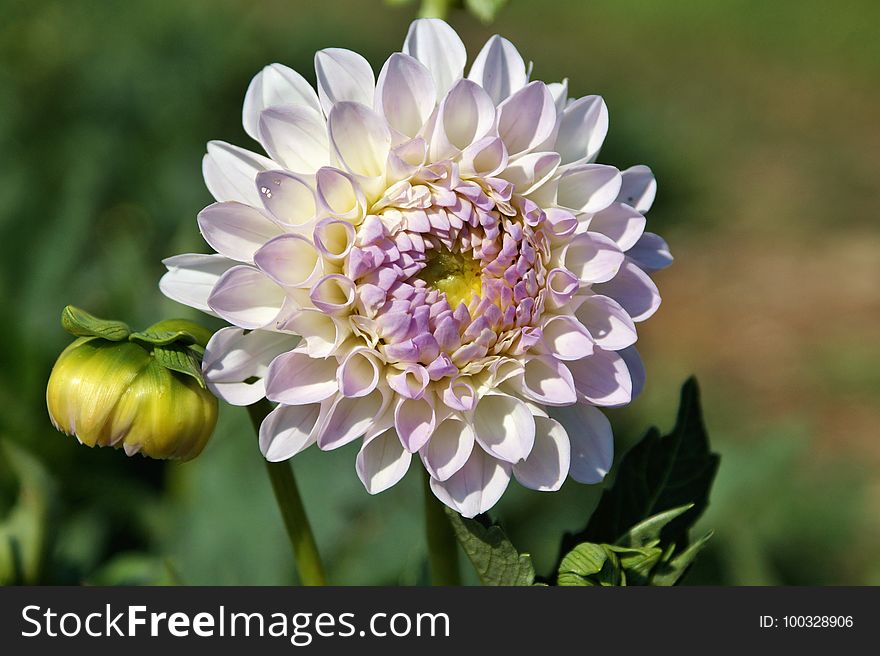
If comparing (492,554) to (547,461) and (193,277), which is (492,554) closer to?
(547,461)

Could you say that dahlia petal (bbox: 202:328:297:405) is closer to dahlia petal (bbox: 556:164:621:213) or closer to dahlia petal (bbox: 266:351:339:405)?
dahlia petal (bbox: 266:351:339:405)

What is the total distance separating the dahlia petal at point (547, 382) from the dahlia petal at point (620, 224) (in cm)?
17

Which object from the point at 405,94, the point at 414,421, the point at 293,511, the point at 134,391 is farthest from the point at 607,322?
the point at 134,391

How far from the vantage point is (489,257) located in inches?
50.7

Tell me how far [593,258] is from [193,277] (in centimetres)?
51

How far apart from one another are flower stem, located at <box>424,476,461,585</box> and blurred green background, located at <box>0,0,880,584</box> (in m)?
0.24

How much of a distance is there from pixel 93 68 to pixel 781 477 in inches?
116

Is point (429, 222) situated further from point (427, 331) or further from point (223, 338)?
point (223, 338)

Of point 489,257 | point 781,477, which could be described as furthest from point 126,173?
point 489,257

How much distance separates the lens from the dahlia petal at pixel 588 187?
128cm

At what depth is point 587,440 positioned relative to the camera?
1323 mm

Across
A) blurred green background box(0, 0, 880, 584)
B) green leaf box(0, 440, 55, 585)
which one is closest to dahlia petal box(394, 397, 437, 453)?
blurred green background box(0, 0, 880, 584)

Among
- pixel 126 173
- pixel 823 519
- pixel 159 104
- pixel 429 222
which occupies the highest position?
pixel 159 104

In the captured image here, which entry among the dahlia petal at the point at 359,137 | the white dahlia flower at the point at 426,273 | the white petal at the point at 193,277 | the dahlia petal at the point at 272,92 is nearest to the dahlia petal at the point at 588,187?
the white dahlia flower at the point at 426,273
